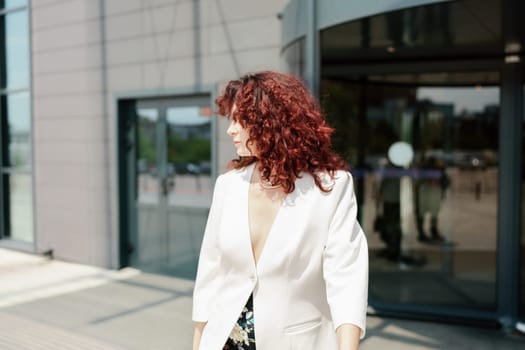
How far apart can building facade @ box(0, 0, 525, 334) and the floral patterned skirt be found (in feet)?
7.87

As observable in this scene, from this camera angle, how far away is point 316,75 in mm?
3887

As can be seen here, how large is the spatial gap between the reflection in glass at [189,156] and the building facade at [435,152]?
156 centimetres

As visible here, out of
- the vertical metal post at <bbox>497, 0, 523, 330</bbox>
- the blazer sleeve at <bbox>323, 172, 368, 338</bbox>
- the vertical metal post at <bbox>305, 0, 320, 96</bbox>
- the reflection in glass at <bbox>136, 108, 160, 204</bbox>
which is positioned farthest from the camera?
the reflection in glass at <bbox>136, 108, 160, 204</bbox>

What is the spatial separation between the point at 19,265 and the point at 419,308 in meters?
5.35

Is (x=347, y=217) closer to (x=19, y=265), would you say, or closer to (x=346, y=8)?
(x=346, y=8)

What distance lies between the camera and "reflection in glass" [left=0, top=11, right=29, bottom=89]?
829 centimetres

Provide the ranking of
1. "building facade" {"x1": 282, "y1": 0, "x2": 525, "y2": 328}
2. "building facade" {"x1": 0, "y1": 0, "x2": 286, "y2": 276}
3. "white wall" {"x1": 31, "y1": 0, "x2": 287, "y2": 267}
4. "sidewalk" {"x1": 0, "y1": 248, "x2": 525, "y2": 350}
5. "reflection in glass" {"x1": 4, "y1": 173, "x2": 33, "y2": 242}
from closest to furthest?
"sidewalk" {"x1": 0, "y1": 248, "x2": 525, "y2": 350} → "building facade" {"x1": 282, "y1": 0, "x2": 525, "y2": 328} → "white wall" {"x1": 31, "y1": 0, "x2": 287, "y2": 267} → "building facade" {"x1": 0, "y1": 0, "x2": 286, "y2": 276} → "reflection in glass" {"x1": 4, "y1": 173, "x2": 33, "y2": 242}

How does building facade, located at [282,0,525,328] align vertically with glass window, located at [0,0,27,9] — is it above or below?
below

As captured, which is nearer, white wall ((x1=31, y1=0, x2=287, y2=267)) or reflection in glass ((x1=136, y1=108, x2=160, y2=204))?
white wall ((x1=31, y1=0, x2=287, y2=267))

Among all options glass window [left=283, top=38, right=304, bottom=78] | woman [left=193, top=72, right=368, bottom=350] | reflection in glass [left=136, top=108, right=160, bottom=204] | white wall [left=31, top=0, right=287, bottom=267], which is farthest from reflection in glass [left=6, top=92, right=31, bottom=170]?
woman [left=193, top=72, right=368, bottom=350]

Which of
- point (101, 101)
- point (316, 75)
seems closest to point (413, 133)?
point (316, 75)

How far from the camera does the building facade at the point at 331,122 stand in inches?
193

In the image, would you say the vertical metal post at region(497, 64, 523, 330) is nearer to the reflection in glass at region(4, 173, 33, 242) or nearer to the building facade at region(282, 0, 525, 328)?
the building facade at region(282, 0, 525, 328)

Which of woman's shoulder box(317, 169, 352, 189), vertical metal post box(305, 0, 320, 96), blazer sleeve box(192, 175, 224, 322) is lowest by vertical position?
blazer sleeve box(192, 175, 224, 322)
